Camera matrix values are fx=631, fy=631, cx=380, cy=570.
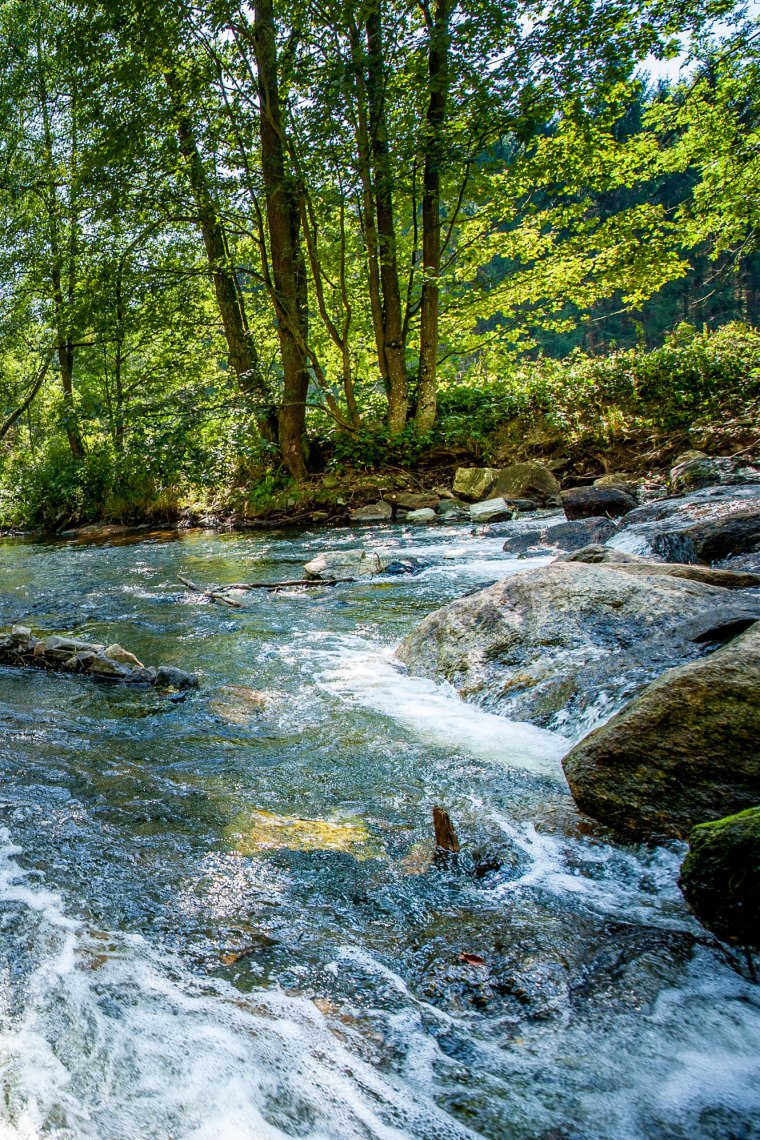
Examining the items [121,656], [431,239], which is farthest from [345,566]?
[431,239]

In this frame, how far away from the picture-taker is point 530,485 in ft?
41.1

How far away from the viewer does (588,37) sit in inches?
428

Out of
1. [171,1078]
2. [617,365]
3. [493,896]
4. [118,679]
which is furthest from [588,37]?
[171,1078]

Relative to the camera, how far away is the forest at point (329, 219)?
1088cm

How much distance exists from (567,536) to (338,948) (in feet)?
23.6

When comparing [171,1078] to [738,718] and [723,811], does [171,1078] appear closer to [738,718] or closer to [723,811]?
[723,811]

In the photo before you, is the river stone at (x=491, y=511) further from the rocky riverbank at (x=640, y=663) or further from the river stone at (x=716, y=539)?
the river stone at (x=716, y=539)

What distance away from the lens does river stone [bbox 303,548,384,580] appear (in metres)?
7.68

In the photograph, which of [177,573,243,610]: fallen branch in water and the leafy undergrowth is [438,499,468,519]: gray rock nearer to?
the leafy undergrowth

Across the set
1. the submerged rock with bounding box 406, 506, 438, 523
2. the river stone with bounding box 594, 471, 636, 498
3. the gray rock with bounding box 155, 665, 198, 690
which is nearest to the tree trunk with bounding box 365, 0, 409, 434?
the submerged rock with bounding box 406, 506, 438, 523

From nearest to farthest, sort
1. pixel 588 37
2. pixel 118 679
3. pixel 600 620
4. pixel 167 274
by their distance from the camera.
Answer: pixel 600 620 < pixel 118 679 < pixel 588 37 < pixel 167 274

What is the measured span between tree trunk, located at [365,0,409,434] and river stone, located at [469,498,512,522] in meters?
3.45

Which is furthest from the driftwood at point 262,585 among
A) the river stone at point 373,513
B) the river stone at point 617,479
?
the river stone at point 617,479

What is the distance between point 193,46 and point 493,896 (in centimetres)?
1582
